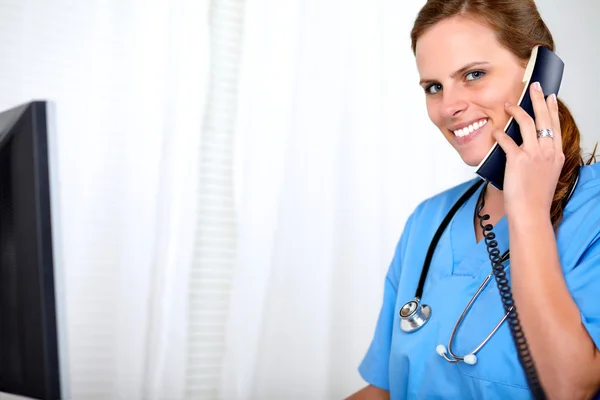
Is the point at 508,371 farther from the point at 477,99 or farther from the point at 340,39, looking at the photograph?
the point at 340,39

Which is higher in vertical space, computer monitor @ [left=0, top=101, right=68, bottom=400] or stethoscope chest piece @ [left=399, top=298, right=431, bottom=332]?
computer monitor @ [left=0, top=101, right=68, bottom=400]

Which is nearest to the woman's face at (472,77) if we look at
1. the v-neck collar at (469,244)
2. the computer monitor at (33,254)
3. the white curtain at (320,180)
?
the v-neck collar at (469,244)

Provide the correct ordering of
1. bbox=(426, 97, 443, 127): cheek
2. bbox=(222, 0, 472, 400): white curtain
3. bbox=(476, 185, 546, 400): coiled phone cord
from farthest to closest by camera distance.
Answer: bbox=(222, 0, 472, 400): white curtain → bbox=(426, 97, 443, 127): cheek → bbox=(476, 185, 546, 400): coiled phone cord

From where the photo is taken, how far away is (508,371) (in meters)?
0.86

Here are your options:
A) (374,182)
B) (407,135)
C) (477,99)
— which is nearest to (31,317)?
(477,99)

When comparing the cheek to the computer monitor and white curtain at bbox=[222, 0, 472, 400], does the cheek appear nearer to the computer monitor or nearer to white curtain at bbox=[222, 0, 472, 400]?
white curtain at bbox=[222, 0, 472, 400]

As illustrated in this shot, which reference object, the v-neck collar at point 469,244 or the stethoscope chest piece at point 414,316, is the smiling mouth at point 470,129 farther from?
the stethoscope chest piece at point 414,316

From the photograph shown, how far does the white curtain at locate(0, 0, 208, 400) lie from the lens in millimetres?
1325

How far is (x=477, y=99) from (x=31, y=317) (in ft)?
2.67

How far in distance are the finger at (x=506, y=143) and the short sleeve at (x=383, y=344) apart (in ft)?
1.15

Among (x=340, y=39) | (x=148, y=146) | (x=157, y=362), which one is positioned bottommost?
(x=157, y=362)

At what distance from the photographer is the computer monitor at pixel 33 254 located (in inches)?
21.2

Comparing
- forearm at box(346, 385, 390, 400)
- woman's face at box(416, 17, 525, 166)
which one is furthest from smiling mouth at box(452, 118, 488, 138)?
forearm at box(346, 385, 390, 400)

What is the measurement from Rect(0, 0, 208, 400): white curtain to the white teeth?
682mm
